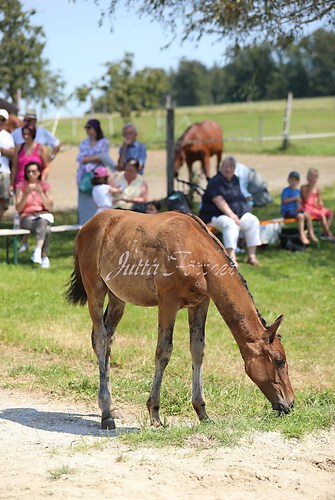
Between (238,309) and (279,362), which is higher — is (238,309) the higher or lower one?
the higher one

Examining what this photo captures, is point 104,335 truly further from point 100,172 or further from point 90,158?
point 90,158

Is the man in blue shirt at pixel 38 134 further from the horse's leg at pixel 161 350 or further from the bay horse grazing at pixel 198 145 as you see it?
the horse's leg at pixel 161 350

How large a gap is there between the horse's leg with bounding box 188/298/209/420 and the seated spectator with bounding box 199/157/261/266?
5431mm

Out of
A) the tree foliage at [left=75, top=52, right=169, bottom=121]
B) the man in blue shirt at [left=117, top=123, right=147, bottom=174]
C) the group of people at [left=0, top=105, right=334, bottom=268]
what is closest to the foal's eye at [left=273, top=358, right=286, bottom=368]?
the group of people at [left=0, top=105, right=334, bottom=268]

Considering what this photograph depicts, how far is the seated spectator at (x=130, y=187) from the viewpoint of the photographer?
43.4ft

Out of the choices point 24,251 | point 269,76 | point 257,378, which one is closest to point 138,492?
point 257,378

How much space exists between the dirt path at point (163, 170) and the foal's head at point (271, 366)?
12613 mm

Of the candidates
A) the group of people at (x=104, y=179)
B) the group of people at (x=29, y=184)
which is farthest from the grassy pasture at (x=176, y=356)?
the group of people at (x=104, y=179)

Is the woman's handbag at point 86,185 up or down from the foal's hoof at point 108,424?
up

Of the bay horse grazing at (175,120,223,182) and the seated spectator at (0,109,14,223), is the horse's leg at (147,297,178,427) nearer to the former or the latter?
the seated spectator at (0,109,14,223)

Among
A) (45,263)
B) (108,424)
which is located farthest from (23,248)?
(108,424)

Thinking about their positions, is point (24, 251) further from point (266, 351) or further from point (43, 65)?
point (43, 65)

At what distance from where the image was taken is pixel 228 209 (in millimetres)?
12391

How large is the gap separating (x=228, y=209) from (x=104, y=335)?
572 centimetres
